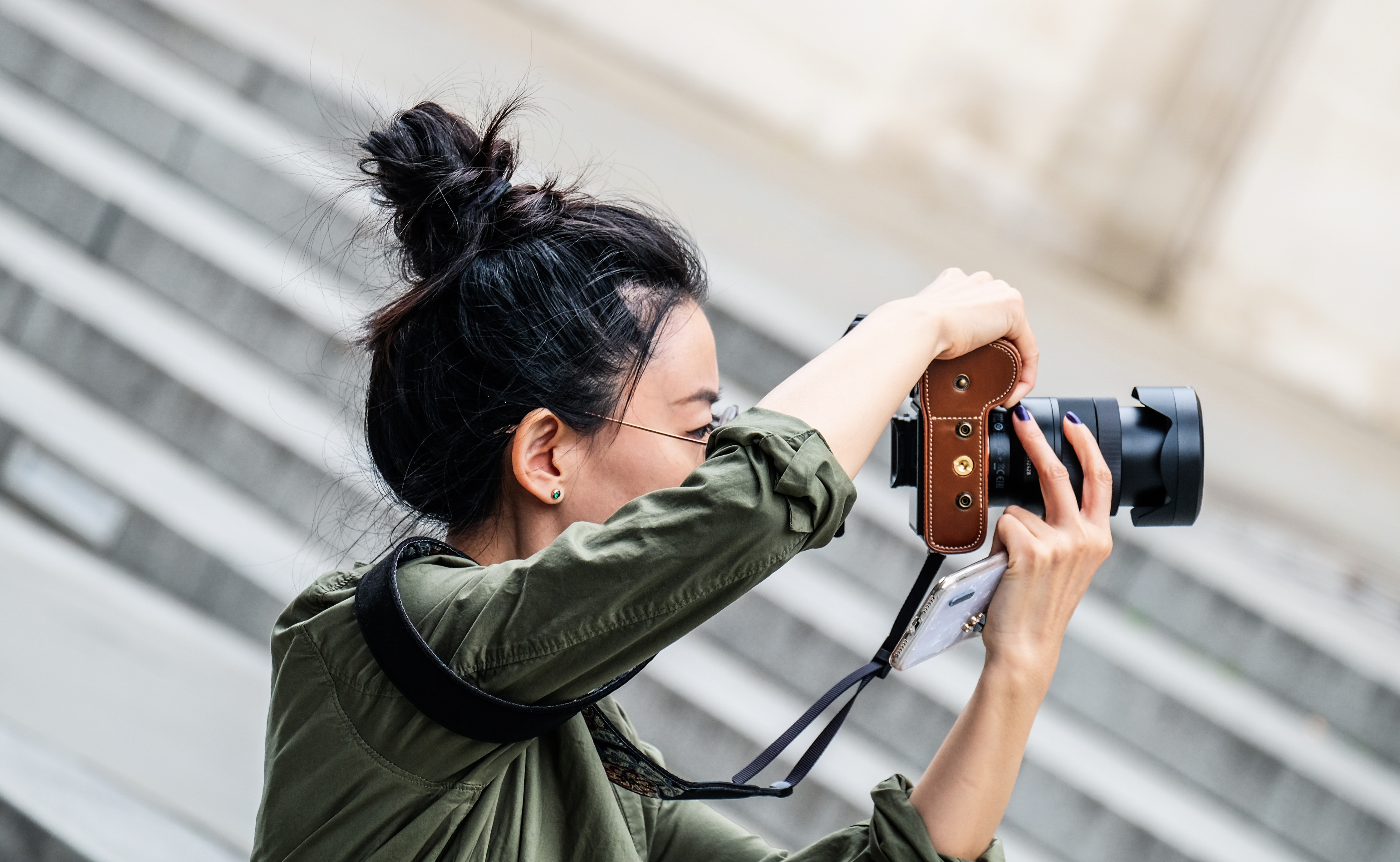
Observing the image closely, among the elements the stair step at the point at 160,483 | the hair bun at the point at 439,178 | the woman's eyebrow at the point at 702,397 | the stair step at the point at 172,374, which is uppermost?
the hair bun at the point at 439,178

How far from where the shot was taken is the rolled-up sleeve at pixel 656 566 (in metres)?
0.69

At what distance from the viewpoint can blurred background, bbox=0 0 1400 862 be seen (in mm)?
2346

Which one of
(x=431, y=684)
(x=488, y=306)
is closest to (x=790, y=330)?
(x=488, y=306)

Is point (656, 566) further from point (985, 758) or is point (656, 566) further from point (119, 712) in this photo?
point (119, 712)

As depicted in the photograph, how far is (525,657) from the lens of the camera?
2.33 ft

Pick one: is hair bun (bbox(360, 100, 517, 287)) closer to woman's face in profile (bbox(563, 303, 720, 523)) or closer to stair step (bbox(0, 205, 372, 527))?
woman's face in profile (bbox(563, 303, 720, 523))

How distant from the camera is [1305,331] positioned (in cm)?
363

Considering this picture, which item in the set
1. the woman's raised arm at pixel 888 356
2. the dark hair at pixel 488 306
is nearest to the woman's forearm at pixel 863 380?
the woman's raised arm at pixel 888 356

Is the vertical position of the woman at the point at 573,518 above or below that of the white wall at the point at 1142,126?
below

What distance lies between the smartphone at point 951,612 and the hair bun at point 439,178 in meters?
0.54

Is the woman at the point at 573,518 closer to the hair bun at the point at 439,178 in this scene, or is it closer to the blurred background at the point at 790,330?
the hair bun at the point at 439,178

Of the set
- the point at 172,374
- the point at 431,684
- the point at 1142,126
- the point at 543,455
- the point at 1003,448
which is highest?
the point at 1142,126

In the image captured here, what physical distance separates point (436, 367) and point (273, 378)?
2.17 m

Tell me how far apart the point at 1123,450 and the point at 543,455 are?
559mm
